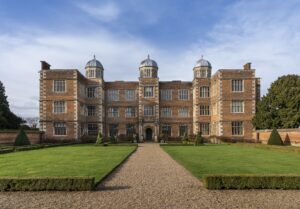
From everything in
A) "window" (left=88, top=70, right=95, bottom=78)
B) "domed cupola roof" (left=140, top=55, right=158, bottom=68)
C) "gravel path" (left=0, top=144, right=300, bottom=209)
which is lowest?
"gravel path" (left=0, top=144, right=300, bottom=209)

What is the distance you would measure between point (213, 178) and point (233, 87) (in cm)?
2768

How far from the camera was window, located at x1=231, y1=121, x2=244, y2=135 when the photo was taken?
117ft

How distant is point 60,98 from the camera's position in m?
36.1

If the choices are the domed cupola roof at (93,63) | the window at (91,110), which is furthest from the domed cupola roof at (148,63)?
the window at (91,110)

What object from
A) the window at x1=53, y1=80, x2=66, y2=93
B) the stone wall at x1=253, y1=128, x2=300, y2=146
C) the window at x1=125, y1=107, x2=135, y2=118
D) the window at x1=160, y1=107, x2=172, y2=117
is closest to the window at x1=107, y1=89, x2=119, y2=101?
the window at x1=125, y1=107, x2=135, y2=118

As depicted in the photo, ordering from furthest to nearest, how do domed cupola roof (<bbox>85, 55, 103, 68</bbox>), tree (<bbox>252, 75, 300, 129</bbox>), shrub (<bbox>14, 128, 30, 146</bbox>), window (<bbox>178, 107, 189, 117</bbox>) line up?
1. domed cupola roof (<bbox>85, 55, 103, 68</bbox>)
2. window (<bbox>178, 107, 189, 117</bbox>)
3. tree (<bbox>252, 75, 300, 129</bbox>)
4. shrub (<bbox>14, 128, 30, 146</bbox>)

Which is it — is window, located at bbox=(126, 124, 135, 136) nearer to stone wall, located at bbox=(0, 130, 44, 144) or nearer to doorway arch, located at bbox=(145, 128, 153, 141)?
doorway arch, located at bbox=(145, 128, 153, 141)

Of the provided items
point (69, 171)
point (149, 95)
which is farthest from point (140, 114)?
point (69, 171)

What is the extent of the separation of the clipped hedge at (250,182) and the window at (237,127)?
2673cm

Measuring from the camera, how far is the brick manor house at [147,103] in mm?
35531

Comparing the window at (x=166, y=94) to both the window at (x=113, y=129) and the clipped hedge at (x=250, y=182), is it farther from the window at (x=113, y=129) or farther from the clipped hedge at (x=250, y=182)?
the clipped hedge at (x=250, y=182)

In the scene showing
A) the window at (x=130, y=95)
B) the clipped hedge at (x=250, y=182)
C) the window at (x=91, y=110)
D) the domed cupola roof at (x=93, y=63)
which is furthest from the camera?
the domed cupola roof at (x=93, y=63)

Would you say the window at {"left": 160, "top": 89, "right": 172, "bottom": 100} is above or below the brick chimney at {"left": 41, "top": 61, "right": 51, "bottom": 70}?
below

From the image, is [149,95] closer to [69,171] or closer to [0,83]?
[0,83]
